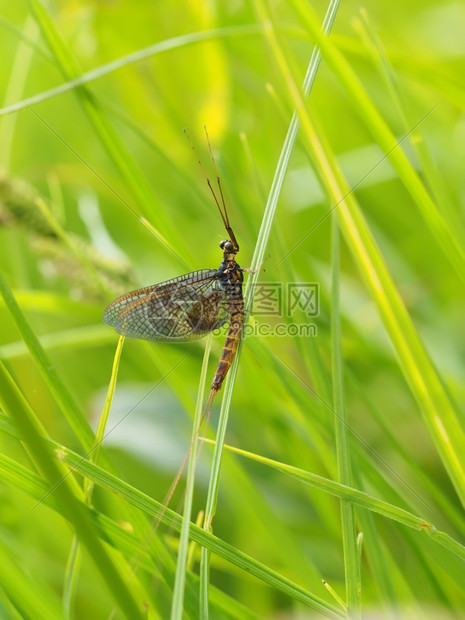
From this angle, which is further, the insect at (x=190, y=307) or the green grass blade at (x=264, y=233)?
the insect at (x=190, y=307)

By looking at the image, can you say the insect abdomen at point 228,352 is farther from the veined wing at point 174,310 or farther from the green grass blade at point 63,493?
the green grass blade at point 63,493

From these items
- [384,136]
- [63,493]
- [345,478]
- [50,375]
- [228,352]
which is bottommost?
[63,493]

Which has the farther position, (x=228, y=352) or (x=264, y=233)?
(x=228, y=352)

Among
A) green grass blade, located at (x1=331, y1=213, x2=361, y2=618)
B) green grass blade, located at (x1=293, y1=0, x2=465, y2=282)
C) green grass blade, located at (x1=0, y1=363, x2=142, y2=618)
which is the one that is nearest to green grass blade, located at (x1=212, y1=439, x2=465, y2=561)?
green grass blade, located at (x1=331, y1=213, x2=361, y2=618)

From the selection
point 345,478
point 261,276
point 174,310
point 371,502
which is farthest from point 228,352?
point 371,502

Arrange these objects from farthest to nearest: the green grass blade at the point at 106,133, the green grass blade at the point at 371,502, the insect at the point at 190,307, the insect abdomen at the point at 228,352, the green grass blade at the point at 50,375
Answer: the insect at the point at 190,307 → the insect abdomen at the point at 228,352 → the green grass blade at the point at 106,133 → the green grass blade at the point at 50,375 → the green grass blade at the point at 371,502

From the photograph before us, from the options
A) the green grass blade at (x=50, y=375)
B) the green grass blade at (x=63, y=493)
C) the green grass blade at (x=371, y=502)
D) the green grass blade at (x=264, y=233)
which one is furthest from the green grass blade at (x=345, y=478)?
the green grass blade at (x=50, y=375)

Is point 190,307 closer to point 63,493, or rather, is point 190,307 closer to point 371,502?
point 371,502

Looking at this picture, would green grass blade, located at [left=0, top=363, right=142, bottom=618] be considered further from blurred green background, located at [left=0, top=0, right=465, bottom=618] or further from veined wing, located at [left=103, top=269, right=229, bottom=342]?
veined wing, located at [left=103, top=269, right=229, bottom=342]
